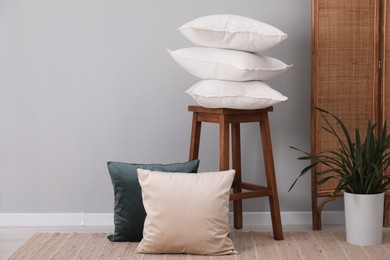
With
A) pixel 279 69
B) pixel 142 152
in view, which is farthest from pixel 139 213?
pixel 279 69

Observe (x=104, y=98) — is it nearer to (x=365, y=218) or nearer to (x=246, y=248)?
(x=246, y=248)

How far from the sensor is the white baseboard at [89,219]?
4.11 m

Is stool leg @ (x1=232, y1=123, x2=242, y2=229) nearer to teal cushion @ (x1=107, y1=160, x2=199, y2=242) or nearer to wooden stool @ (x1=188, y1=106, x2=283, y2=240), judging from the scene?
wooden stool @ (x1=188, y1=106, x2=283, y2=240)

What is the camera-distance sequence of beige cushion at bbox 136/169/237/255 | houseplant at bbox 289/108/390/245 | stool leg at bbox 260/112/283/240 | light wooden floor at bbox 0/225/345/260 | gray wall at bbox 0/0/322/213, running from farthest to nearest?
gray wall at bbox 0/0/322/213
light wooden floor at bbox 0/225/345/260
stool leg at bbox 260/112/283/240
houseplant at bbox 289/108/390/245
beige cushion at bbox 136/169/237/255

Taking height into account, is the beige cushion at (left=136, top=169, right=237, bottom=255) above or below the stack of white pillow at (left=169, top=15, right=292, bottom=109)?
below

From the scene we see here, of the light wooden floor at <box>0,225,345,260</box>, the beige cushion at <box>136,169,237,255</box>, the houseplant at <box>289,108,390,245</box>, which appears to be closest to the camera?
the beige cushion at <box>136,169,237,255</box>

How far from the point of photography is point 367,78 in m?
3.94

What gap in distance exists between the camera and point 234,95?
349 cm

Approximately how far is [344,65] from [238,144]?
2.38 ft

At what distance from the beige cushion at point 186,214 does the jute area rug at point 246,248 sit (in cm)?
5

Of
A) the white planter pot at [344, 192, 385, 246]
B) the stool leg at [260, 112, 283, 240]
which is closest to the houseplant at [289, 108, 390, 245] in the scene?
the white planter pot at [344, 192, 385, 246]

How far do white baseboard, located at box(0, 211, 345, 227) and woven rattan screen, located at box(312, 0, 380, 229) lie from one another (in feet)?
0.59

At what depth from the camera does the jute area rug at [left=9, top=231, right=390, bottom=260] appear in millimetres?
3451

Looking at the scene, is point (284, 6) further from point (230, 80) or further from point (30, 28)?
point (30, 28)
